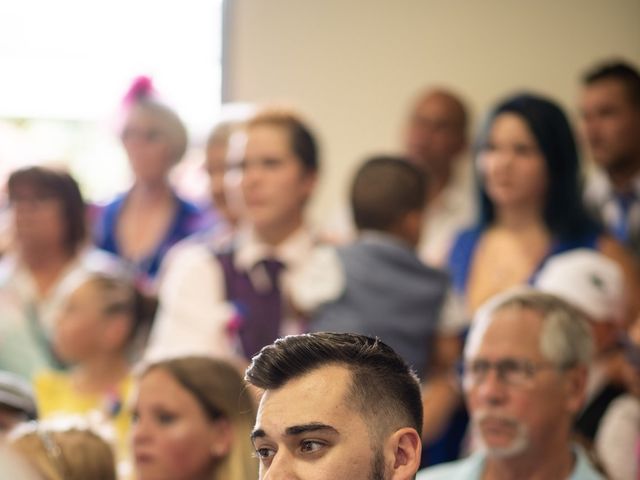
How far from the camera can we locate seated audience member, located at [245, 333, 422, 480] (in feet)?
6.07

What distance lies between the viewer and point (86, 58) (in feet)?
18.6

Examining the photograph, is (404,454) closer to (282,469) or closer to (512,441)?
(282,469)

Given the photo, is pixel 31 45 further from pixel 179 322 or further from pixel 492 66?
pixel 179 322

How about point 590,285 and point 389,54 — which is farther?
point 389,54

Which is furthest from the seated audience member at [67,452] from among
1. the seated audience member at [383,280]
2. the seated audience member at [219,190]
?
the seated audience member at [219,190]

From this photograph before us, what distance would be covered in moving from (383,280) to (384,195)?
264mm

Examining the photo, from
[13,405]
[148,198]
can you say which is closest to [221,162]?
[148,198]

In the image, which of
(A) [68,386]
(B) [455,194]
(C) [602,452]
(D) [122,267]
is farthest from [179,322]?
(B) [455,194]

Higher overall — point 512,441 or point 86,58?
point 86,58

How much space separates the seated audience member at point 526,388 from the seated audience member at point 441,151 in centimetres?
166

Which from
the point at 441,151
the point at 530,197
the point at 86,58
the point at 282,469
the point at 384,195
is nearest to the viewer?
the point at 282,469

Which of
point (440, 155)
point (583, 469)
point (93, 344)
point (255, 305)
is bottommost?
point (93, 344)

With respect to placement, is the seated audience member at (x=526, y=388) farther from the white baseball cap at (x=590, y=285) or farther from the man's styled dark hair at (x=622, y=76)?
the man's styled dark hair at (x=622, y=76)

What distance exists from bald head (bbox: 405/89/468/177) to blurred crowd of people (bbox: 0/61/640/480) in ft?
0.05
